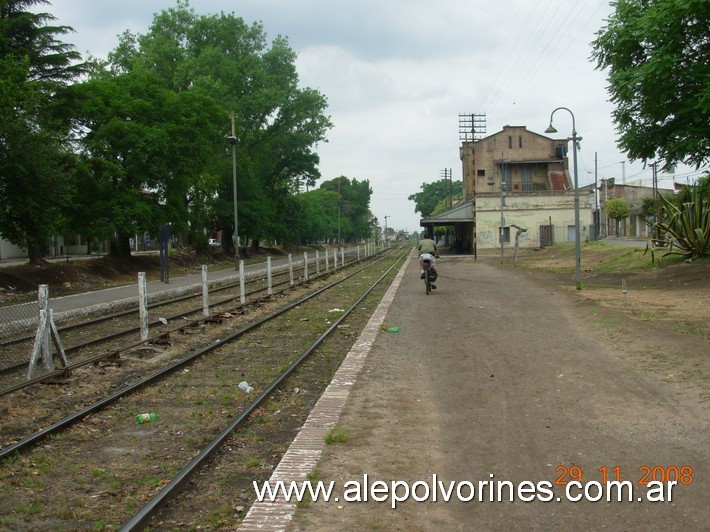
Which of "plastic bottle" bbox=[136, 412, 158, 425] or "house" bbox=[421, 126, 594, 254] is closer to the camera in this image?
"plastic bottle" bbox=[136, 412, 158, 425]

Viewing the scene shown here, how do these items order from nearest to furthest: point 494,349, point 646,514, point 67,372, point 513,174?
point 646,514, point 67,372, point 494,349, point 513,174

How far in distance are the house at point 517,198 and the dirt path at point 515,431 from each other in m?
32.0

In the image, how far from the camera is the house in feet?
177

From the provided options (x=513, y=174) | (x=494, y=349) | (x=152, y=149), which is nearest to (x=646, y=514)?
(x=494, y=349)

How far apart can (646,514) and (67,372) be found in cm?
707

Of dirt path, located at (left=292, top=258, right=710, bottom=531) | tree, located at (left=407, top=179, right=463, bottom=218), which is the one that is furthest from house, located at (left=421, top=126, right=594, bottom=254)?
tree, located at (left=407, top=179, right=463, bottom=218)

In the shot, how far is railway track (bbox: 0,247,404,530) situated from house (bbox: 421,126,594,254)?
33145mm

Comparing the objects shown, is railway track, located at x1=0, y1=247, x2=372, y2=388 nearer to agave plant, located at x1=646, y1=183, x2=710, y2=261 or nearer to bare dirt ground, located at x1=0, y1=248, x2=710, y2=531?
bare dirt ground, located at x1=0, y1=248, x2=710, y2=531

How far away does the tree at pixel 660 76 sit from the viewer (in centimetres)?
1808

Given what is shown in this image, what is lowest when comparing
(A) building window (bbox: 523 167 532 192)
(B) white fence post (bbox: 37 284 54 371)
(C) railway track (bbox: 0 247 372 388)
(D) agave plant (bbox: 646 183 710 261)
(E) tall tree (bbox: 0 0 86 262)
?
(C) railway track (bbox: 0 247 372 388)

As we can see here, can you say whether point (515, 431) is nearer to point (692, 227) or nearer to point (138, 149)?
point (692, 227)

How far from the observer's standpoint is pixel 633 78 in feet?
62.1

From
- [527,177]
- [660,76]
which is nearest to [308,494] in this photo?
[660,76]

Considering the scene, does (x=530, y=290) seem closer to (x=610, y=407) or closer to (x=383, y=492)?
(x=610, y=407)
